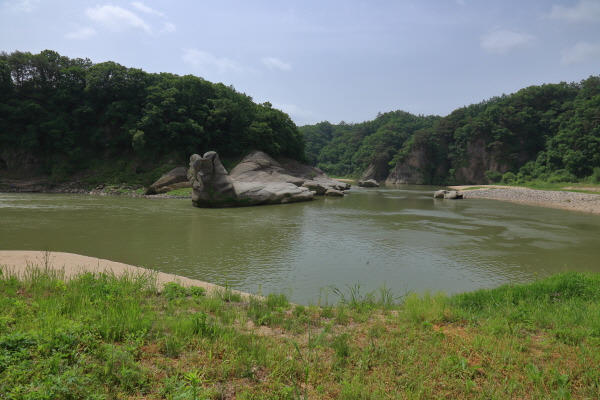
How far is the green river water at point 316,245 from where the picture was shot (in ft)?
34.6

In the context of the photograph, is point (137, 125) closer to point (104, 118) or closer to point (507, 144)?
point (104, 118)

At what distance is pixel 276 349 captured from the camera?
4.68 m

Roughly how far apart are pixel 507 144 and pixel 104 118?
240ft

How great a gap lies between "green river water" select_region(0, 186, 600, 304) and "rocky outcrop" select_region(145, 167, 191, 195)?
14.0 meters

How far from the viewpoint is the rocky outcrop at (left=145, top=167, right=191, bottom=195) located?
38.7m

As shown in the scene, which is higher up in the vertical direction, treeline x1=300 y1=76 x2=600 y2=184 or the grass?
treeline x1=300 y1=76 x2=600 y2=184

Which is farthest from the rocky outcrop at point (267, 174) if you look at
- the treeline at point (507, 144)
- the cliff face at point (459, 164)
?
the cliff face at point (459, 164)

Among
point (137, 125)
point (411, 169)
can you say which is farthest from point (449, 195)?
point (411, 169)

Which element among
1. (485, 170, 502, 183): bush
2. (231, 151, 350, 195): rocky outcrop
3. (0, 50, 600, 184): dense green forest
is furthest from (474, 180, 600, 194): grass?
(231, 151, 350, 195): rocky outcrop

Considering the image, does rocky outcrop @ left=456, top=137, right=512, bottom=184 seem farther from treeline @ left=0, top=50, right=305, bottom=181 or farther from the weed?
the weed

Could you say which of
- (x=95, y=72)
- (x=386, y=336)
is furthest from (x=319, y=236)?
(x=95, y=72)

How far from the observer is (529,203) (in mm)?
36281

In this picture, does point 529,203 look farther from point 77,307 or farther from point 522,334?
point 77,307

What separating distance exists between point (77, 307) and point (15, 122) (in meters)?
49.2
